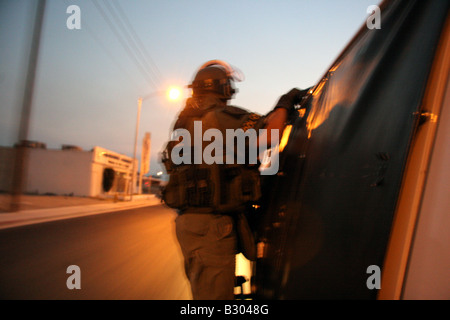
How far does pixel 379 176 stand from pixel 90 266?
4237mm

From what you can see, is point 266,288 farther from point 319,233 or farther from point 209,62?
point 209,62

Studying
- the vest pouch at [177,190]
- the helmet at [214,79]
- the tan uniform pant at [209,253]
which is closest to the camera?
the tan uniform pant at [209,253]

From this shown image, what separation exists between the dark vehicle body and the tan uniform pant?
27 centimetres

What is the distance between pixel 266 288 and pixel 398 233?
0.72m

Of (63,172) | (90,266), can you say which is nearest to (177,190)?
(90,266)

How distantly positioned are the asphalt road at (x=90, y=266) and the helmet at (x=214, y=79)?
2325 millimetres

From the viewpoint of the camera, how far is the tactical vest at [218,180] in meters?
1.59

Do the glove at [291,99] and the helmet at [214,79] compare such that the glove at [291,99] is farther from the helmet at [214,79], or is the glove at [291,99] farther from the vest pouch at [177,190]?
the vest pouch at [177,190]

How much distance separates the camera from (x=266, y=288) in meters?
1.39

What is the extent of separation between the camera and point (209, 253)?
155 centimetres

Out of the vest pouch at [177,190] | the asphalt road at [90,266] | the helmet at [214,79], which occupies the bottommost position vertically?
the asphalt road at [90,266]

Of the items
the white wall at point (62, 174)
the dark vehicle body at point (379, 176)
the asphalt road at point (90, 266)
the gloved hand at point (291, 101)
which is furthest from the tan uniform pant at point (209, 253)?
the white wall at point (62, 174)
